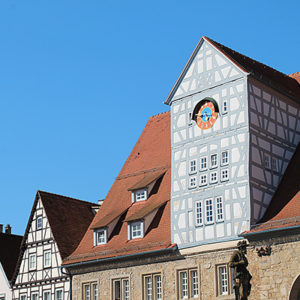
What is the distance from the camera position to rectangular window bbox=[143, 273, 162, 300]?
33.3m

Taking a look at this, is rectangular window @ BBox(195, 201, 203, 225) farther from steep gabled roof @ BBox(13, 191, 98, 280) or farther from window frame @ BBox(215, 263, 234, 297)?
steep gabled roof @ BBox(13, 191, 98, 280)

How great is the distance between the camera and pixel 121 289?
34.6 m

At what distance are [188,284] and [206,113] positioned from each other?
7.27 metres

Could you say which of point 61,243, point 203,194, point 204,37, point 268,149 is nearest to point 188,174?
point 203,194

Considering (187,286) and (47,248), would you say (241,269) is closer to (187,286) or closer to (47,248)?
(187,286)

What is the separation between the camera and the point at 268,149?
32125 millimetres

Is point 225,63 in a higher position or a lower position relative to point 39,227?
higher

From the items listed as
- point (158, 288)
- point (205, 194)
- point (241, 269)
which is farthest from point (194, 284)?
point (241, 269)

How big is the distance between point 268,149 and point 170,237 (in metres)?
5.68

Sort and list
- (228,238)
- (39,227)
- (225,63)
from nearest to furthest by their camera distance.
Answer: (228,238) → (225,63) → (39,227)

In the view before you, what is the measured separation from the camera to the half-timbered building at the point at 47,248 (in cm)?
3850

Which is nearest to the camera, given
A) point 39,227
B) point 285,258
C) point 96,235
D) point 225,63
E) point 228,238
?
point 285,258

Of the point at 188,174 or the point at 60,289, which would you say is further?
the point at 60,289

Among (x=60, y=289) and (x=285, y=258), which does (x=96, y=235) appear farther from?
(x=285, y=258)
